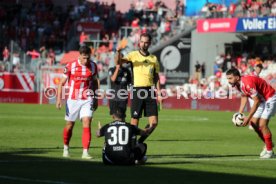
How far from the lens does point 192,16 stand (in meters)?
55.6

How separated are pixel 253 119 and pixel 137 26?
38.2 m

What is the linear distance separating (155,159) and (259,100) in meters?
2.51

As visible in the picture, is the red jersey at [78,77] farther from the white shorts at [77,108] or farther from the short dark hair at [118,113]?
the short dark hair at [118,113]

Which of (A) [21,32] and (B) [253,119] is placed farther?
(A) [21,32]

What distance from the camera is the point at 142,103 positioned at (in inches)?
697

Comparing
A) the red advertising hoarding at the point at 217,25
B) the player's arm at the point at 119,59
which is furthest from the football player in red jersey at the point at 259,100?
the red advertising hoarding at the point at 217,25

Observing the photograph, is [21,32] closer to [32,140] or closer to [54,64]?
[54,64]

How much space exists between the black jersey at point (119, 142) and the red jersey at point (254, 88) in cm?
296

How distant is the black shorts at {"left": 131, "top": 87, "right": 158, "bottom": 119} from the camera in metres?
17.7

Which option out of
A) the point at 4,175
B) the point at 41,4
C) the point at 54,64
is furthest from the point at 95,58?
the point at 4,175

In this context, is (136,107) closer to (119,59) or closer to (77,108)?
(119,59)

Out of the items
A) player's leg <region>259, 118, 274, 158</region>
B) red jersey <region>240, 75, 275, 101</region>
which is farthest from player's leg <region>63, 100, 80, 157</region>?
player's leg <region>259, 118, 274, 158</region>

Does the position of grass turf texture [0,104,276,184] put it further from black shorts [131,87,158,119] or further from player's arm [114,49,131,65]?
player's arm [114,49,131,65]

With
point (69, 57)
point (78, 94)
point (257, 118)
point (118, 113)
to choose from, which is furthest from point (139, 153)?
point (69, 57)
